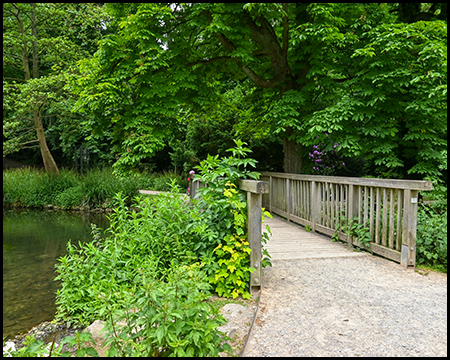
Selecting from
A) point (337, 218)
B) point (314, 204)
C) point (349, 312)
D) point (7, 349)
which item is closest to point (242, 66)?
point (314, 204)

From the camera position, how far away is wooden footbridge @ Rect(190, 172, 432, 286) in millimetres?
3697

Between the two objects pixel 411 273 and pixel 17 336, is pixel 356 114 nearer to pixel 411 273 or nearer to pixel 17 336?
pixel 411 273

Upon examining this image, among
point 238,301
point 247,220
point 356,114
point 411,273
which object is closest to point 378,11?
point 356,114

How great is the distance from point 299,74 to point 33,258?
23.1 feet

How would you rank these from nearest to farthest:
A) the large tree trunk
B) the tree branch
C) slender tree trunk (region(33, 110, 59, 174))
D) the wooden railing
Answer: the wooden railing, the tree branch, the large tree trunk, slender tree trunk (region(33, 110, 59, 174))

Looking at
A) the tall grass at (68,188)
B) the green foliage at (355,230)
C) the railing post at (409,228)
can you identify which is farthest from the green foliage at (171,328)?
the tall grass at (68,188)

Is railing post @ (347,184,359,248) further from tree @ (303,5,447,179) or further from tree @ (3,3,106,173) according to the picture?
tree @ (3,3,106,173)

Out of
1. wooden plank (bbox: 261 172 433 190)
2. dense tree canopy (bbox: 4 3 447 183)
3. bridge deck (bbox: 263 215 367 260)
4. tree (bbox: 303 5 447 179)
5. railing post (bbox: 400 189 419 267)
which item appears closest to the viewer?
wooden plank (bbox: 261 172 433 190)

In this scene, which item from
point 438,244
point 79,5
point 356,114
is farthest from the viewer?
point 79,5

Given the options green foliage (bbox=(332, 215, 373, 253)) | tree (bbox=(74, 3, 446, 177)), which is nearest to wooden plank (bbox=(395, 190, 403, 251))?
green foliage (bbox=(332, 215, 373, 253))

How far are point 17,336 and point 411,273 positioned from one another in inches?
178

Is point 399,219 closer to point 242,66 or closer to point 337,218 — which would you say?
point 337,218

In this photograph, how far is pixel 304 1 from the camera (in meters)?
7.85

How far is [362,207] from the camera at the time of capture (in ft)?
17.6
